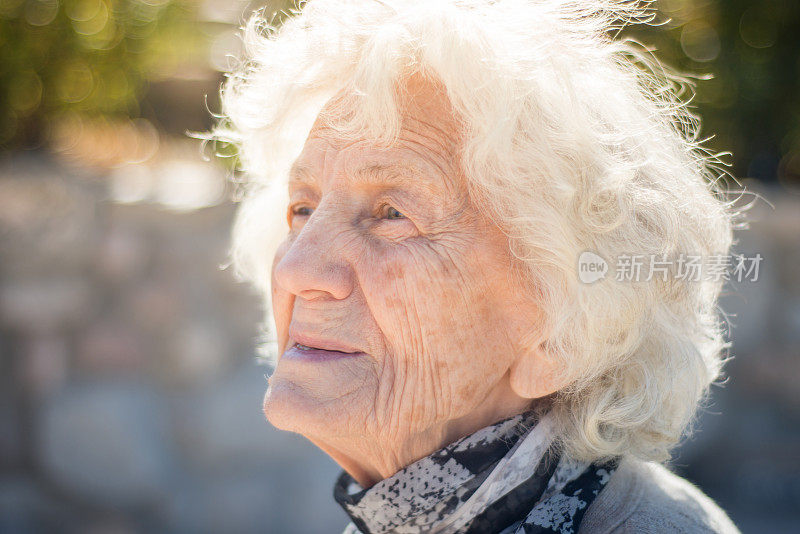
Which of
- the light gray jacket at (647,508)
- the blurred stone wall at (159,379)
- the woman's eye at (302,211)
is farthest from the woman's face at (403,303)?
the blurred stone wall at (159,379)

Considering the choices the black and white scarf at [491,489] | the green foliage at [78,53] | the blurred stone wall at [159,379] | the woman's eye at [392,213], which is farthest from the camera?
the green foliage at [78,53]

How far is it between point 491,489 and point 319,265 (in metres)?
0.63

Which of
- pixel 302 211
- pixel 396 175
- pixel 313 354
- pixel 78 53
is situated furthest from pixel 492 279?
pixel 78 53

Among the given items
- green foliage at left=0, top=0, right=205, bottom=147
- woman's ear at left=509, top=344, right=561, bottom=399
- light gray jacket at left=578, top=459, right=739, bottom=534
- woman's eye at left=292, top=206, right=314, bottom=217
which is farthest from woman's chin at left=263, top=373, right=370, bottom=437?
green foliage at left=0, top=0, right=205, bottom=147

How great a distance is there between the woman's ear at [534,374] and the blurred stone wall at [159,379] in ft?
8.58

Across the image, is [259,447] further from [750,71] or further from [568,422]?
[750,71]

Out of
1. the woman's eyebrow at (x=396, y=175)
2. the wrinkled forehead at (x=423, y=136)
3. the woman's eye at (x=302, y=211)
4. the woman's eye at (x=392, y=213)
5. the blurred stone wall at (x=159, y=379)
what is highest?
the wrinkled forehead at (x=423, y=136)

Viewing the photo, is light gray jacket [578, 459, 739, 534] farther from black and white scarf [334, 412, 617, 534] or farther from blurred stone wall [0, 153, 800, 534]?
blurred stone wall [0, 153, 800, 534]

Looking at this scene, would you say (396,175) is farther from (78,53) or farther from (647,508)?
(78,53)

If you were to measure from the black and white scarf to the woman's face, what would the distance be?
0.09 m

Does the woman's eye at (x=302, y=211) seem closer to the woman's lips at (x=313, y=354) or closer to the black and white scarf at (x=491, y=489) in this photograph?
the woman's lips at (x=313, y=354)

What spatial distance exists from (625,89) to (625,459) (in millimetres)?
950

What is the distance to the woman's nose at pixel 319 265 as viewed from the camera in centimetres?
153

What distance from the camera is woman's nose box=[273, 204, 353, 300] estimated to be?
5.02 ft
